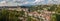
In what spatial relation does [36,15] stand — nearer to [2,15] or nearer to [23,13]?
[23,13]

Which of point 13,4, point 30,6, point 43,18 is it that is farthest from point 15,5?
point 43,18

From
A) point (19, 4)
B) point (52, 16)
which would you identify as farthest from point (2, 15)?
point (52, 16)

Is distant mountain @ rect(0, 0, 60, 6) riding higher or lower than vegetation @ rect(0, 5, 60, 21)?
higher

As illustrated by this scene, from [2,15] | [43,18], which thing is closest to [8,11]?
[2,15]

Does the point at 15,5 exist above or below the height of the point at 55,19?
above

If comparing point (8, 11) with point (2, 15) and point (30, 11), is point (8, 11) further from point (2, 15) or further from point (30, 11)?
point (30, 11)

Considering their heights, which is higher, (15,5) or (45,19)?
(15,5)

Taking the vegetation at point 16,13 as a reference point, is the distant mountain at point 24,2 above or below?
above
